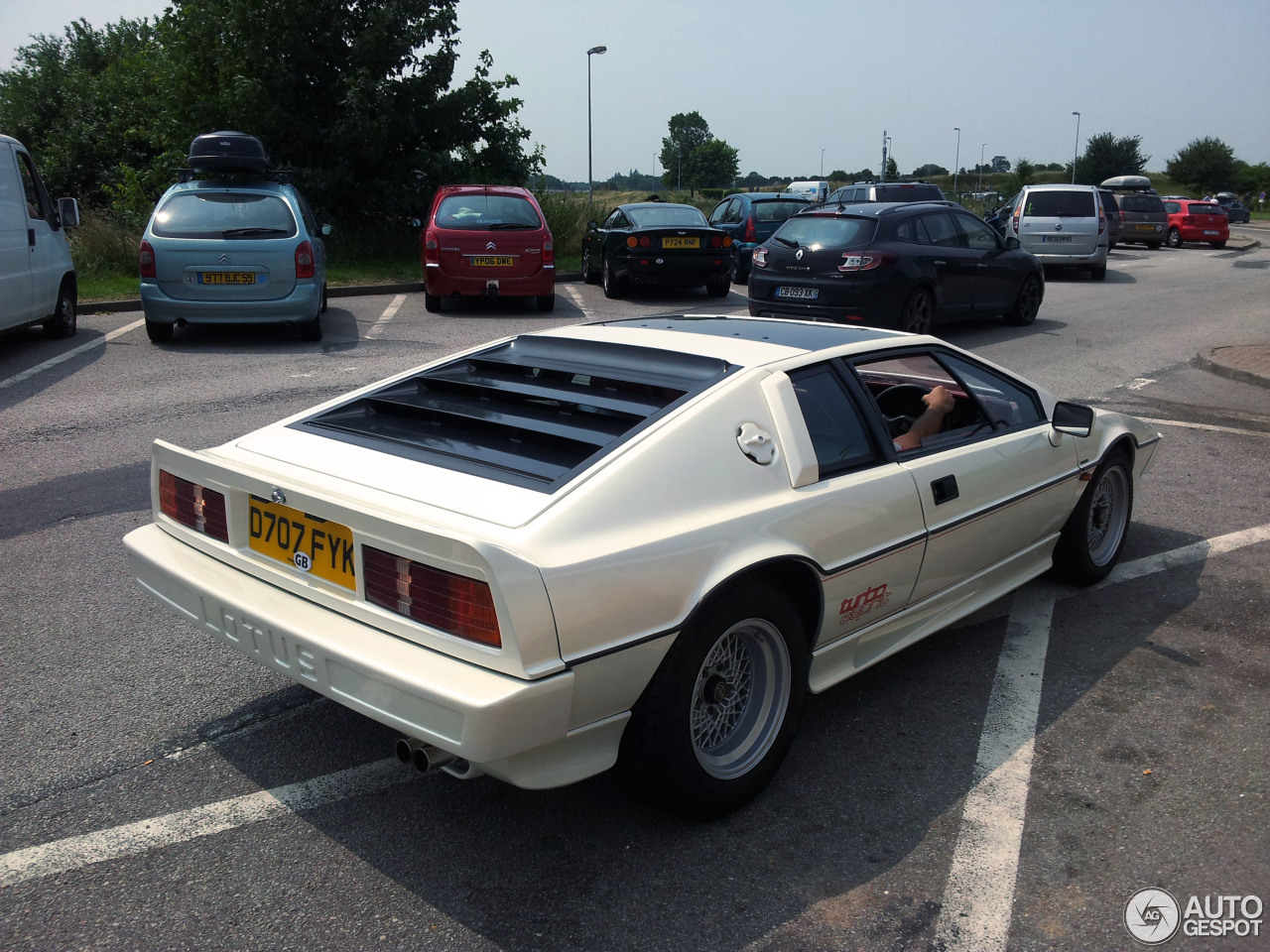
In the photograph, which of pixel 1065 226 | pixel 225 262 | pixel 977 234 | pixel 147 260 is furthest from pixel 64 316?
pixel 1065 226

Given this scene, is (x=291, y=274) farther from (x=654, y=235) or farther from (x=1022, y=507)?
(x=1022, y=507)

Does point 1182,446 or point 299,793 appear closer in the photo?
point 299,793

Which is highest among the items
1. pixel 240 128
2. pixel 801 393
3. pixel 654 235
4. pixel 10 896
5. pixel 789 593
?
pixel 240 128

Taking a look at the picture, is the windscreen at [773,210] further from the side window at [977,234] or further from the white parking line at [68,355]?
the white parking line at [68,355]

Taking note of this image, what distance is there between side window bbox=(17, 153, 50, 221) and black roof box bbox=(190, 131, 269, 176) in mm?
2643

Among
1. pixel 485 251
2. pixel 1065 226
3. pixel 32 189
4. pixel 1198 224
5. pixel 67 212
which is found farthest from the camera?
pixel 1198 224

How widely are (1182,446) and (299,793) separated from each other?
6741 mm

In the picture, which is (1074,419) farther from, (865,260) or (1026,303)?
(1026,303)

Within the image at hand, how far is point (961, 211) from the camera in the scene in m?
12.7

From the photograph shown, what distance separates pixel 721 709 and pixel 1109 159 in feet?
276

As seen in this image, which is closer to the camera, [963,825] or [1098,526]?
[963,825]

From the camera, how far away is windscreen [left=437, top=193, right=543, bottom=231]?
44.0 feet

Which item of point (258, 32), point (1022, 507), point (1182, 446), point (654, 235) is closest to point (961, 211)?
point (654, 235)

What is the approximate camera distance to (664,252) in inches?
597
